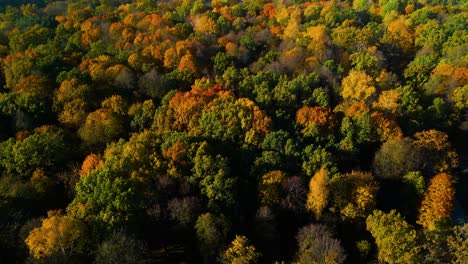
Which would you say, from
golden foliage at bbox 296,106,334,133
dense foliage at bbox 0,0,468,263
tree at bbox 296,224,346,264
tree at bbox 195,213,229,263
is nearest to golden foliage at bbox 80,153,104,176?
dense foliage at bbox 0,0,468,263

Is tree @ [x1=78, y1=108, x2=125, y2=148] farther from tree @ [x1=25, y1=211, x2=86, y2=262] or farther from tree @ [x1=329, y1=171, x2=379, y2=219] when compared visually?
tree @ [x1=329, y1=171, x2=379, y2=219]

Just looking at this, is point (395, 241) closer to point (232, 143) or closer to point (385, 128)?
point (385, 128)

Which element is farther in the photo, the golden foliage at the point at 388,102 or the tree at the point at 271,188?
the golden foliage at the point at 388,102

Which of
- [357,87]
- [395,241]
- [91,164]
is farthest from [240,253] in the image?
[357,87]

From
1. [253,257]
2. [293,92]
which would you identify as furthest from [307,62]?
[253,257]

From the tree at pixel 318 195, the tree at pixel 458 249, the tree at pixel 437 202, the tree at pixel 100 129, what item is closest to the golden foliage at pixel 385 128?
the tree at pixel 437 202

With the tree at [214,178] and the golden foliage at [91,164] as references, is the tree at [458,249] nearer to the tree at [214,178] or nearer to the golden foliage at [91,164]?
the tree at [214,178]
